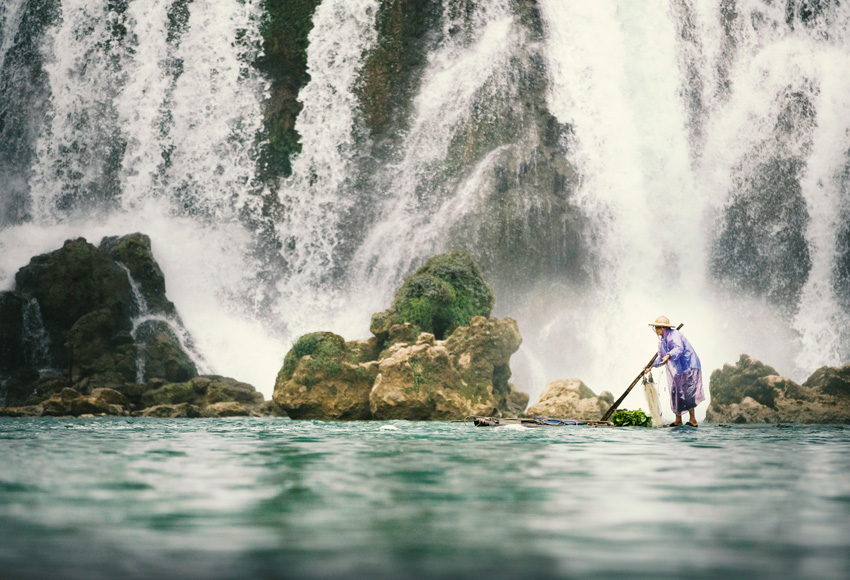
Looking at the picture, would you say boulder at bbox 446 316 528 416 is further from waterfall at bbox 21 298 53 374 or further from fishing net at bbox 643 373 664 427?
waterfall at bbox 21 298 53 374

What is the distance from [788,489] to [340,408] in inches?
860

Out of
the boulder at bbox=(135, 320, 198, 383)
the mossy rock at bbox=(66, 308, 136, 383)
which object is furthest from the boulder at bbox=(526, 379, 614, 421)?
the mossy rock at bbox=(66, 308, 136, 383)

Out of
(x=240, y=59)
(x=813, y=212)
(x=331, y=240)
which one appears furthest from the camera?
(x=240, y=59)

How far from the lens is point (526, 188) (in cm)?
4528

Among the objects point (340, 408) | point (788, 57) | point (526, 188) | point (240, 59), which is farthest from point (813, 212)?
point (240, 59)

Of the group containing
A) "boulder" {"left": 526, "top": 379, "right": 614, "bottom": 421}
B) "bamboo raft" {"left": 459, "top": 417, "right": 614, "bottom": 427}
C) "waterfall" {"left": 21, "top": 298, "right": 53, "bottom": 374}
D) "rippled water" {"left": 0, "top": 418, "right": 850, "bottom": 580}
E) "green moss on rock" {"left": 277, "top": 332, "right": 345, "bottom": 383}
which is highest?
"waterfall" {"left": 21, "top": 298, "right": 53, "bottom": 374}

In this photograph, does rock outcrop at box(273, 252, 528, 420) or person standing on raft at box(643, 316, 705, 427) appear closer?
person standing on raft at box(643, 316, 705, 427)

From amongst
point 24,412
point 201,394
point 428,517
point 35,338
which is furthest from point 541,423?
point 35,338

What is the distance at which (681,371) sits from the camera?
47.4ft

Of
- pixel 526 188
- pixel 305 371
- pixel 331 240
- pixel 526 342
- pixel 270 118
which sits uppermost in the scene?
pixel 270 118

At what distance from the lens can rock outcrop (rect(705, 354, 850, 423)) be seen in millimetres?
25109

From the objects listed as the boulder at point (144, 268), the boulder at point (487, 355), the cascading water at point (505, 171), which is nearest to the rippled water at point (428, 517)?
the boulder at point (487, 355)

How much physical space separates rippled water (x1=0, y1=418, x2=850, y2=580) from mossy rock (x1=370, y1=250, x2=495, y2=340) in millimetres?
23312

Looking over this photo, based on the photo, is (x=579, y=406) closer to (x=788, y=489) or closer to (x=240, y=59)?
(x=788, y=489)
